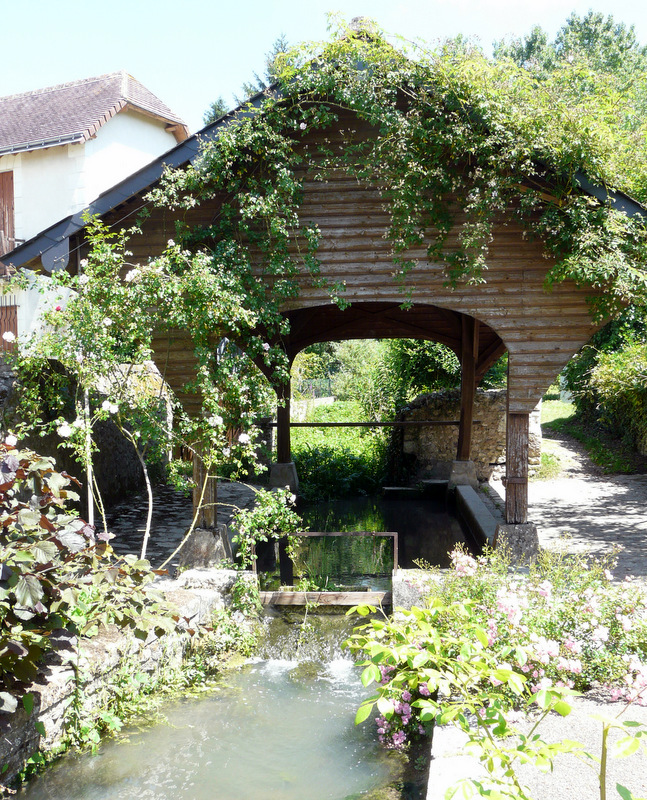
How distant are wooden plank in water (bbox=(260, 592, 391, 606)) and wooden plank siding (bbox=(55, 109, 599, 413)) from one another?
1884 millimetres

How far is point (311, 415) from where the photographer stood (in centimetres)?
2034

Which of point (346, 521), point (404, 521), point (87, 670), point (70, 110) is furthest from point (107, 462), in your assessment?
point (70, 110)

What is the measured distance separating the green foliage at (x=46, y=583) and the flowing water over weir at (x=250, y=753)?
0.67 metres

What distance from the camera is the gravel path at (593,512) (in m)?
7.52

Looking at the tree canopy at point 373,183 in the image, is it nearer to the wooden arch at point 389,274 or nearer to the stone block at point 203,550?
the wooden arch at point 389,274

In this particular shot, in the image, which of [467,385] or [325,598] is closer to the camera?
[325,598]

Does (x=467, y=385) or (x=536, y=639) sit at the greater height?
(x=467, y=385)

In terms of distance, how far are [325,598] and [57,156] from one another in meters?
14.1

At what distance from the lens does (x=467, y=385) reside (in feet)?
38.1

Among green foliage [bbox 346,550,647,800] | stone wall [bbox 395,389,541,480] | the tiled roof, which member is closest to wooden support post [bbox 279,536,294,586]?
green foliage [bbox 346,550,647,800]

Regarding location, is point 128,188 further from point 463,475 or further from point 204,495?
point 463,475

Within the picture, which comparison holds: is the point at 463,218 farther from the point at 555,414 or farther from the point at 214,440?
the point at 555,414

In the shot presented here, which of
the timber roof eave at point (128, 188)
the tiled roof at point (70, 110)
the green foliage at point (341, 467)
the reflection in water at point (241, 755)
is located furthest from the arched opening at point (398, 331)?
the tiled roof at point (70, 110)

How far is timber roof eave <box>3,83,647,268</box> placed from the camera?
5.69 m
